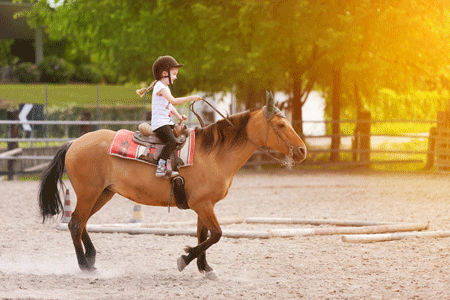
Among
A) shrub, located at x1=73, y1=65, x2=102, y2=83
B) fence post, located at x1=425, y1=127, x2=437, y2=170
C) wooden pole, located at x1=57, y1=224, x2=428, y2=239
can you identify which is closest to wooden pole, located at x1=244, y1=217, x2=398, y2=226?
wooden pole, located at x1=57, y1=224, x2=428, y2=239

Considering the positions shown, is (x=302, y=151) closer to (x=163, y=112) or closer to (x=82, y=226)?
(x=163, y=112)

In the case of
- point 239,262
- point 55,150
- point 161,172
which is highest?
point 161,172

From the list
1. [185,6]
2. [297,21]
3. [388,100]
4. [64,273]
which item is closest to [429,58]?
[297,21]

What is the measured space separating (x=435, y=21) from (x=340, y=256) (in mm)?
10305

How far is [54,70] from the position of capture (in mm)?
29031

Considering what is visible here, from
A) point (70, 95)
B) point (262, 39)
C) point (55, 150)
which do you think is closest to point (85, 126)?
point (55, 150)

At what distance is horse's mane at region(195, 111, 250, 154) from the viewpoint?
20.3ft

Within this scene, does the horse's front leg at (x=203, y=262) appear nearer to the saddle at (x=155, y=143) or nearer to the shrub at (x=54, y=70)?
the saddle at (x=155, y=143)

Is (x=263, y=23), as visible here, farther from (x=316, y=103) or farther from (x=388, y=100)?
(x=316, y=103)

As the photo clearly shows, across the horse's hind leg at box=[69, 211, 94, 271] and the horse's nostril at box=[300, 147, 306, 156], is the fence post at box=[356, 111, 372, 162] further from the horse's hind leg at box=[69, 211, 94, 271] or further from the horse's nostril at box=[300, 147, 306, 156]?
the horse's hind leg at box=[69, 211, 94, 271]

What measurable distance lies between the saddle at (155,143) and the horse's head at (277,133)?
0.72 m

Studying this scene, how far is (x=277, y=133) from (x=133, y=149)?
1.40 m

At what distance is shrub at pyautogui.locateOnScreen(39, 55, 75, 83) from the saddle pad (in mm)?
23681

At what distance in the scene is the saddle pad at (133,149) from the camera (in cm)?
612
